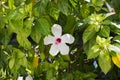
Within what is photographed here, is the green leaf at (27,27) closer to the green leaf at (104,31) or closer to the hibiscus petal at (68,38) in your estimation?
the hibiscus petal at (68,38)

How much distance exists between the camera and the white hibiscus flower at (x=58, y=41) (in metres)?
1.36

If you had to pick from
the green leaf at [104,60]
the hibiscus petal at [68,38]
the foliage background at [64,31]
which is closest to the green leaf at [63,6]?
the foliage background at [64,31]

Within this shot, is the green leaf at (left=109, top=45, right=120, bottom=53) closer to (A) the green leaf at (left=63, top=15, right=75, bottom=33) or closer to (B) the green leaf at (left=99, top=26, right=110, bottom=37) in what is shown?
(B) the green leaf at (left=99, top=26, right=110, bottom=37)

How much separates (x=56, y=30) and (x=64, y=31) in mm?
70

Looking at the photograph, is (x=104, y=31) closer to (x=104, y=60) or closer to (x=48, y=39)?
(x=104, y=60)

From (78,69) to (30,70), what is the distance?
0.23 m

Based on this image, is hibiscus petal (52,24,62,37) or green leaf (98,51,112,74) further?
hibiscus petal (52,24,62,37)

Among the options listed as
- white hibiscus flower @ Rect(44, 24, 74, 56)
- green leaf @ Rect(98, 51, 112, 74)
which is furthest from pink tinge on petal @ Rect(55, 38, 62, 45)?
green leaf @ Rect(98, 51, 112, 74)

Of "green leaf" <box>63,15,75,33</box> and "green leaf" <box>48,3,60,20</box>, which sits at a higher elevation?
"green leaf" <box>48,3,60,20</box>

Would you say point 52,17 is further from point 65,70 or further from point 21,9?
point 65,70

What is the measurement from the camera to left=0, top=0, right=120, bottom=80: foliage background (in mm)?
1275

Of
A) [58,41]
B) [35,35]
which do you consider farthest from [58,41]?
[35,35]

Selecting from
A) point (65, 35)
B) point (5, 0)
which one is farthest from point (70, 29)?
point (5, 0)

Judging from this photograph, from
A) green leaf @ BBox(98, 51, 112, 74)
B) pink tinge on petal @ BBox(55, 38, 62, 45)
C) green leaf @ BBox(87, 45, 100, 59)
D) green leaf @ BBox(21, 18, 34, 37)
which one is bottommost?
green leaf @ BBox(98, 51, 112, 74)
